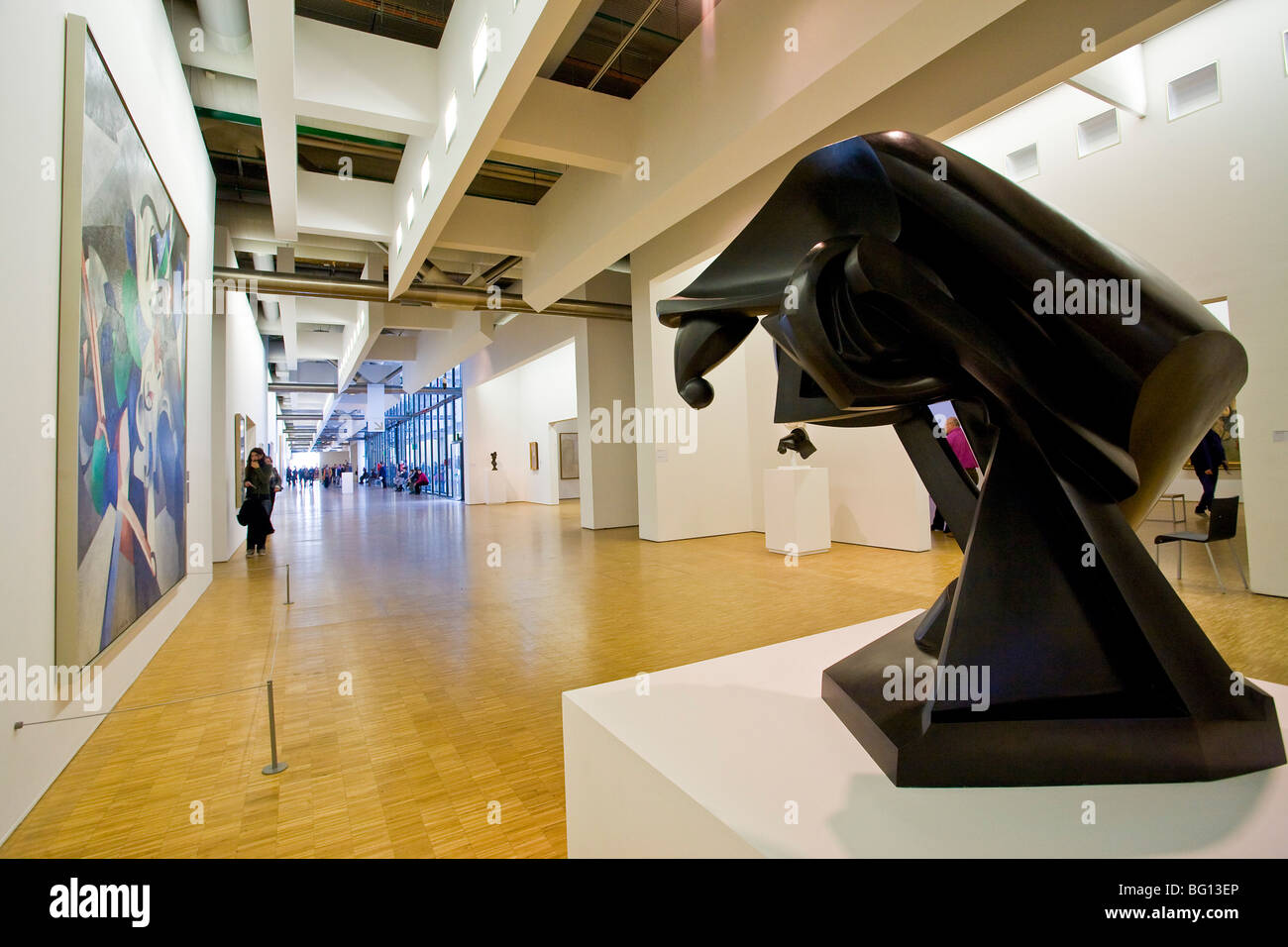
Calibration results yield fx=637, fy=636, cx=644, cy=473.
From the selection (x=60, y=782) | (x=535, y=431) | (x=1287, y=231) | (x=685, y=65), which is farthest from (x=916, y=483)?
(x=535, y=431)

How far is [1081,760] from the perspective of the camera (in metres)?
1.27

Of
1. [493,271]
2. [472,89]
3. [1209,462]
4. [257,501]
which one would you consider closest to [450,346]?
[493,271]

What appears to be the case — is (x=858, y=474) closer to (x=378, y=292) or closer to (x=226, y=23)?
(x=378, y=292)

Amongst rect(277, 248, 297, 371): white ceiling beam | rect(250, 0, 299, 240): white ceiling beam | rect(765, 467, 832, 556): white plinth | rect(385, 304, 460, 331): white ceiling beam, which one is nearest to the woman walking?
rect(277, 248, 297, 371): white ceiling beam

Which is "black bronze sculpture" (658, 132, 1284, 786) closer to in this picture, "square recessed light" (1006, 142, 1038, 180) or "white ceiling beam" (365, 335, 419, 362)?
"square recessed light" (1006, 142, 1038, 180)

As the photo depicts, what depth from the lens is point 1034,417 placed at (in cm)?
136

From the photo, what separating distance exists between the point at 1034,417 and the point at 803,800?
3.06 feet

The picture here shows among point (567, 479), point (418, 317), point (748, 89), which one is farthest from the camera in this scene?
point (567, 479)

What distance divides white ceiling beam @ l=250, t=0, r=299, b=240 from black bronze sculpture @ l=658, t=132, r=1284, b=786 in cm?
434

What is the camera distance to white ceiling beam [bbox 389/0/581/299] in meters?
3.76

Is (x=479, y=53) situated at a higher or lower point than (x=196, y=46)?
lower

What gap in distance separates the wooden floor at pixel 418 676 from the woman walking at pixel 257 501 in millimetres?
1267

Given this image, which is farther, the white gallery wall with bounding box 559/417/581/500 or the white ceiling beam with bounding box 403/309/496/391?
the white gallery wall with bounding box 559/417/581/500
